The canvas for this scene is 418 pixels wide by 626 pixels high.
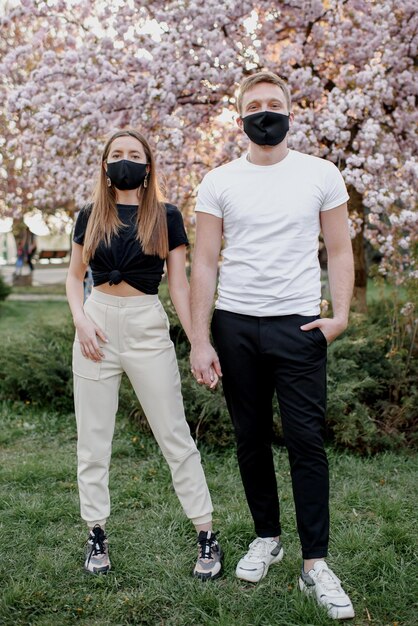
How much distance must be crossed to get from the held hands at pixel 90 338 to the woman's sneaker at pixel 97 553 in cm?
79

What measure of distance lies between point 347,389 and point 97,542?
7.23ft

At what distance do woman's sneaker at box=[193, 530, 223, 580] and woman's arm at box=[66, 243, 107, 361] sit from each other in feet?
3.02

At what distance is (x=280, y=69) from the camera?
6.27 metres

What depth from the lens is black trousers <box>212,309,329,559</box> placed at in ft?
8.92

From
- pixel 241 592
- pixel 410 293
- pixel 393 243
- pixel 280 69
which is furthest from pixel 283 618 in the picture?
pixel 280 69

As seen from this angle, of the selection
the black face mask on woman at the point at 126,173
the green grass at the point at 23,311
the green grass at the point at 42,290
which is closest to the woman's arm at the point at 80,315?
the black face mask on woman at the point at 126,173

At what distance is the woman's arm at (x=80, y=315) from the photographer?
9.50 ft

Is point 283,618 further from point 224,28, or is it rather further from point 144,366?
point 224,28

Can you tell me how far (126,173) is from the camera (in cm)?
294

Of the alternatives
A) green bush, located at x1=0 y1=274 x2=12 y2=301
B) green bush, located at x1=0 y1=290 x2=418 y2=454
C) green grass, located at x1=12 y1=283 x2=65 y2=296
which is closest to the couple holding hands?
green bush, located at x1=0 y1=290 x2=418 y2=454

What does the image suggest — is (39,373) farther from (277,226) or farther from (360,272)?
(277,226)

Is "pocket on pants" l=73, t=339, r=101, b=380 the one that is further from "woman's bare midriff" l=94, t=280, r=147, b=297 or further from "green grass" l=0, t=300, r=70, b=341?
"green grass" l=0, t=300, r=70, b=341

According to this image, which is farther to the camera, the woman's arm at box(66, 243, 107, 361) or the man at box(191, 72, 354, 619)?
the woman's arm at box(66, 243, 107, 361)

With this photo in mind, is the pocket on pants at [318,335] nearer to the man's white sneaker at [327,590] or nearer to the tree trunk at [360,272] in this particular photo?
the man's white sneaker at [327,590]
